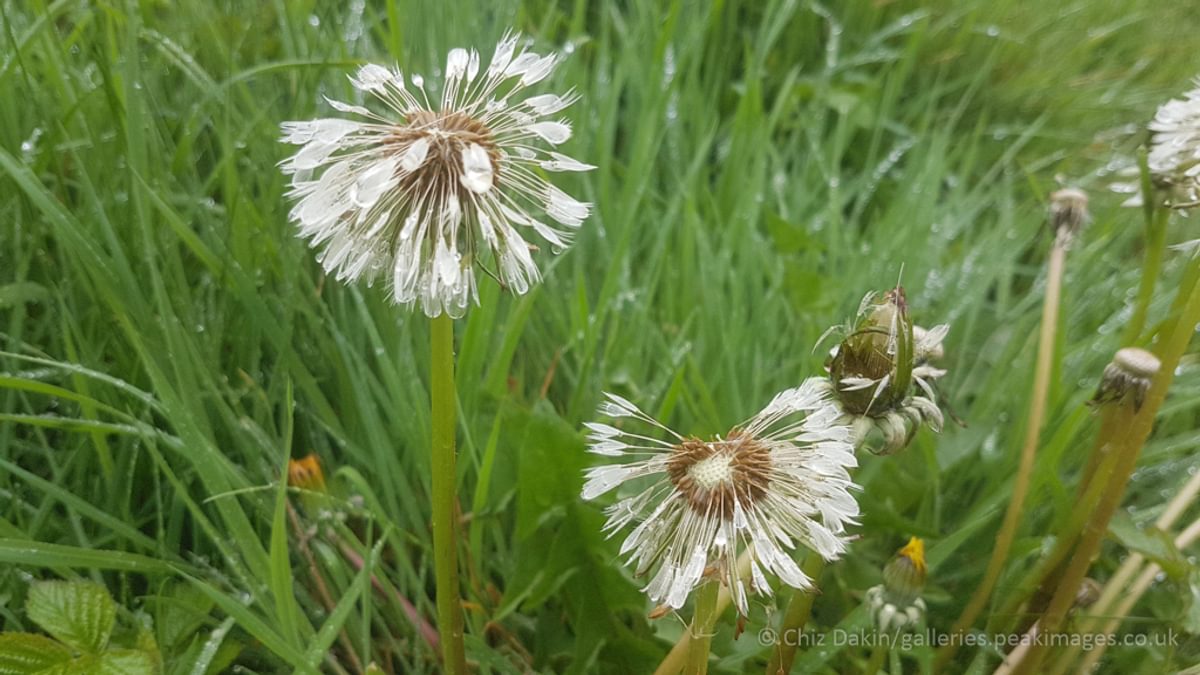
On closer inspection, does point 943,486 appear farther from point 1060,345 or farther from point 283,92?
point 283,92

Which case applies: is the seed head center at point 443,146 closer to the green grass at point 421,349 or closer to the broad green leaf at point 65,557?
the green grass at point 421,349

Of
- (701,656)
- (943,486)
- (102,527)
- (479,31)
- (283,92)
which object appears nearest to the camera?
(701,656)

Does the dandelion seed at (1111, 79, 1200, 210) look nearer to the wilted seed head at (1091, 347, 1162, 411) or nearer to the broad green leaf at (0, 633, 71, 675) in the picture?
the wilted seed head at (1091, 347, 1162, 411)

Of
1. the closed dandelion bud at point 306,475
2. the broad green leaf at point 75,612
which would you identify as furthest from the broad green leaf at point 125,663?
the closed dandelion bud at point 306,475

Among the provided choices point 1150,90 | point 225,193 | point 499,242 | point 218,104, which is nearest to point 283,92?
point 218,104

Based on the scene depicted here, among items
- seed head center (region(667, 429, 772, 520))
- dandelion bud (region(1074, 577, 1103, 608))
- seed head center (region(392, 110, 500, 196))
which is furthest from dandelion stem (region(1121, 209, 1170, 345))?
seed head center (region(392, 110, 500, 196))
